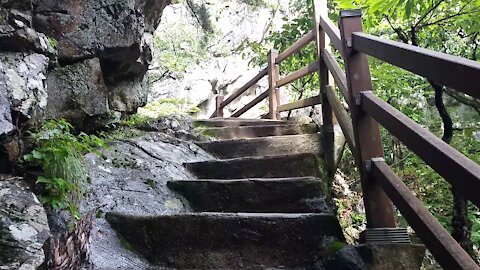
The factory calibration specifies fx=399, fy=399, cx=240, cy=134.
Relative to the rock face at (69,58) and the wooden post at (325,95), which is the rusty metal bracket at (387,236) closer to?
the wooden post at (325,95)

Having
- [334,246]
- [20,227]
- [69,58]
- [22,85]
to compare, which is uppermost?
[69,58]

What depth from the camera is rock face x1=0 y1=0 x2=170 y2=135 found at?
202 centimetres

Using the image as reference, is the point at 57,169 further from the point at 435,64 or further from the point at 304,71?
the point at 304,71

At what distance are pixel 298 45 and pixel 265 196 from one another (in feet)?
9.18

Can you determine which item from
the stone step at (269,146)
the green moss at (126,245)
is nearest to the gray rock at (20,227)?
the green moss at (126,245)

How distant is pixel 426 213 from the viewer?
147 cm

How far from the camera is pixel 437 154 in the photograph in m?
1.26

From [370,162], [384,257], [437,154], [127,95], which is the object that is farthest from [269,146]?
[437,154]

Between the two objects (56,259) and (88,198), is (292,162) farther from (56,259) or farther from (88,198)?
(56,259)

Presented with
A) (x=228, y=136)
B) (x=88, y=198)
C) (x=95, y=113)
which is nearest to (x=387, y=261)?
(x=88, y=198)

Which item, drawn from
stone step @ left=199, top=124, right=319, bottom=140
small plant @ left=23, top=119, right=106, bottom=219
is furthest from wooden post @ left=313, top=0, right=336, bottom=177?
small plant @ left=23, top=119, right=106, bottom=219

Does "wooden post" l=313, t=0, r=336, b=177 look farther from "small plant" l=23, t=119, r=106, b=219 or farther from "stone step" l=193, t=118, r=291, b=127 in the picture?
"small plant" l=23, t=119, r=106, b=219

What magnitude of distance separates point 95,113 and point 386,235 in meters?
2.48

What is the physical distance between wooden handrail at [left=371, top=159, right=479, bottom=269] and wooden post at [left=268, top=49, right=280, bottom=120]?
4.29 meters
